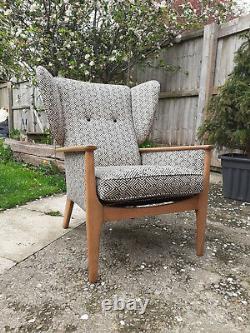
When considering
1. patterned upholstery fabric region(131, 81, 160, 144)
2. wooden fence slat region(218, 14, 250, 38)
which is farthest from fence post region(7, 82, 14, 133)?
patterned upholstery fabric region(131, 81, 160, 144)

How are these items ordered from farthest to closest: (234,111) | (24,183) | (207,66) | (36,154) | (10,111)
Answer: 1. (10,111)
2. (36,154)
3. (207,66)
4. (24,183)
5. (234,111)

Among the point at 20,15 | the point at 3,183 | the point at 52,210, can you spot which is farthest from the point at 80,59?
the point at 52,210

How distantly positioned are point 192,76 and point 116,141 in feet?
7.59

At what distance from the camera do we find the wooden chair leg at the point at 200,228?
1.54 meters

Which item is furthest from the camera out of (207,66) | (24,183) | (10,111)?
(10,111)

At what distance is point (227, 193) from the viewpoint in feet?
9.07

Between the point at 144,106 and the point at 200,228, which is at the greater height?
the point at 144,106

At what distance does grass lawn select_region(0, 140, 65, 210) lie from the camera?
97.7 inches

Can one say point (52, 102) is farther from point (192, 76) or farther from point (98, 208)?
point (192, 76)

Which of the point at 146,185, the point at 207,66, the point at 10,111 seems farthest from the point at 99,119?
the point at 10,111

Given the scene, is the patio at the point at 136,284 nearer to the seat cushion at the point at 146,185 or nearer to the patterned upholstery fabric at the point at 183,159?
the seat cushion at the point at 146,185

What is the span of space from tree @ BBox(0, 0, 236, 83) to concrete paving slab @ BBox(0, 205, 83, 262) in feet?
6.70

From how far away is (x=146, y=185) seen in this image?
4.40ft

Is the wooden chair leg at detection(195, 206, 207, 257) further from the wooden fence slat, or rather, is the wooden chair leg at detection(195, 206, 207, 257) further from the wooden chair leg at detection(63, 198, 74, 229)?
the wooden fence slat
